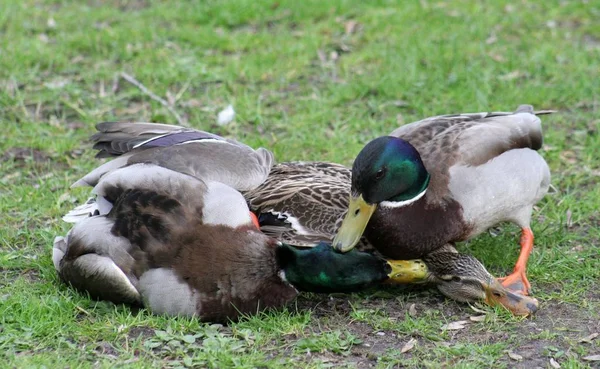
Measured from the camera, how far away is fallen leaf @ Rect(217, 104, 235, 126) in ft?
23.1

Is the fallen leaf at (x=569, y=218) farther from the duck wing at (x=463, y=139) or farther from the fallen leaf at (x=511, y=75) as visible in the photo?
the fallen leaf at (x=511, y=75)

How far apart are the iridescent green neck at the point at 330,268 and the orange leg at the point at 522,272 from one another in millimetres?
745

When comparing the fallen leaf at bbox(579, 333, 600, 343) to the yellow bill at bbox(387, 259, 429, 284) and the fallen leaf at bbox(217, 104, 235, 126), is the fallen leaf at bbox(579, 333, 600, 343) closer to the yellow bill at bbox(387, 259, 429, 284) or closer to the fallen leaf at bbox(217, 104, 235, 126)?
the yellow bill at bbox(387, 259, 429, 284)

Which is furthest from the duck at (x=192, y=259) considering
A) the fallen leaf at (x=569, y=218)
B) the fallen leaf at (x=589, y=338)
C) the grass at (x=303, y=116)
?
the fallen leaf at (x=569, y=218)

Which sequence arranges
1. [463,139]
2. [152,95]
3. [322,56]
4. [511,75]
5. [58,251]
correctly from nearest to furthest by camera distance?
[58,251] → [463,139] → [152,95] → [511,75] → [322,56]

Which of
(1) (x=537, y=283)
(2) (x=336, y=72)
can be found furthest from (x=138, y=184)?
(2) (x=336, y=72)

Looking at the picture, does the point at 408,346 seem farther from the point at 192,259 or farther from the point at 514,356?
the point at 192,259

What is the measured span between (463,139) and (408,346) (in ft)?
4.48

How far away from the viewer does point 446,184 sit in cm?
502

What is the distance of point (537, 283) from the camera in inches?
203

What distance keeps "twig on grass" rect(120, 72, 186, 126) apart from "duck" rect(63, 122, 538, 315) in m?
1.40

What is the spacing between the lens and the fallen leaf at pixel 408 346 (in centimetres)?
440

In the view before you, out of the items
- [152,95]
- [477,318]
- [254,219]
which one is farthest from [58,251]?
[152,95]

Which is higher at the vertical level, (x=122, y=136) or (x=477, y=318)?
(x=122, y=136)
